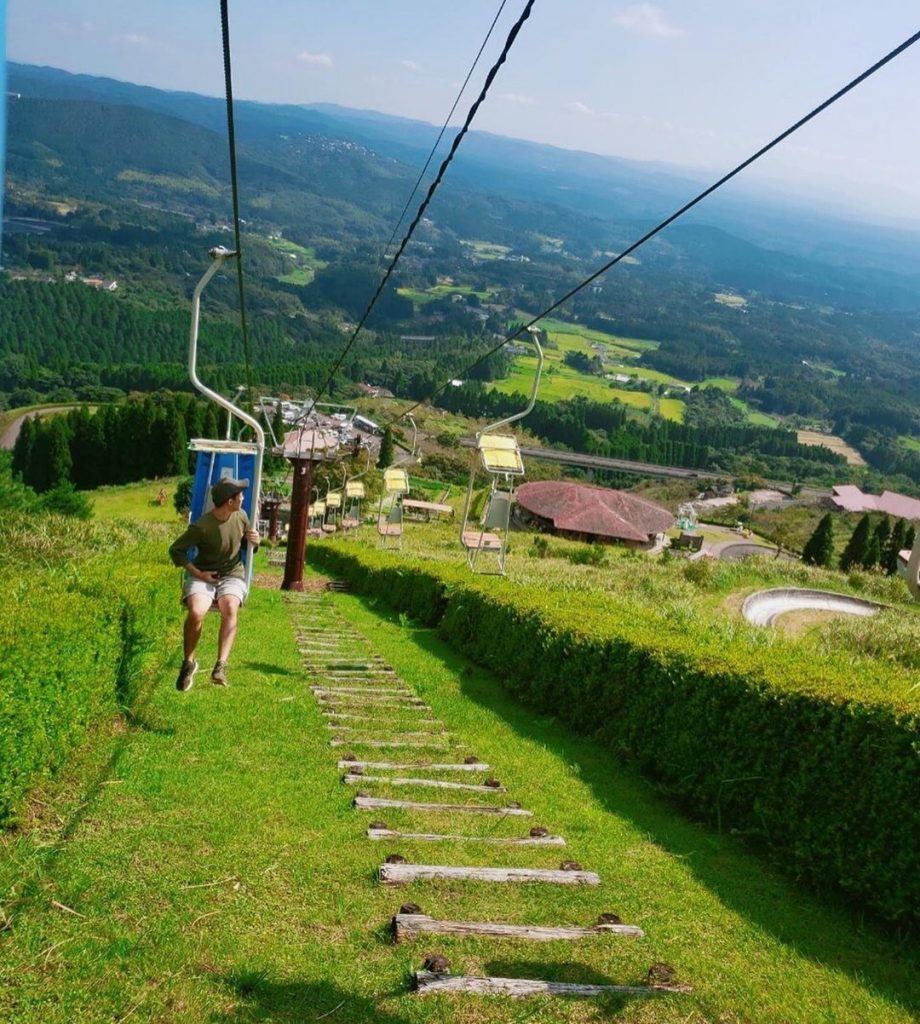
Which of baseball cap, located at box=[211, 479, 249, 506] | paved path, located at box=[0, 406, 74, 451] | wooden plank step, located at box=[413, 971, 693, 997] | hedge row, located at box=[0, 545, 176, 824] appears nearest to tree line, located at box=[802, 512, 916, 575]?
baseball cap, located at box=[211, 479, 249, 506]

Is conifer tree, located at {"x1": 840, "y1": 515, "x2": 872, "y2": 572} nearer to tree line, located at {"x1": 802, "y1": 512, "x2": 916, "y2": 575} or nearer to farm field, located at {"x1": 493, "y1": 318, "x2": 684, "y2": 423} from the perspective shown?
tree line, located at {"x1": 802, "y1": 512, "x2": 916, "y2": 575}

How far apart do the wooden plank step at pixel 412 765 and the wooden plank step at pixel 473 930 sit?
1992mm

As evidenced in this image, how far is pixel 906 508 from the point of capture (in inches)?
3487

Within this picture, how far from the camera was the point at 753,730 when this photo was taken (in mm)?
6367

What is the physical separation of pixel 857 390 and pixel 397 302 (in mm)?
95266

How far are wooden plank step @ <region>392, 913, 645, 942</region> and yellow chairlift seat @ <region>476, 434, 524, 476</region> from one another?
25.1ft

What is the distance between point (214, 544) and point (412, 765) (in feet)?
7.04

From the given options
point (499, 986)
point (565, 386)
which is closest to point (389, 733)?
point (499, 986)

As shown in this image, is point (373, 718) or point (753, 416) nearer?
point (373, 718)

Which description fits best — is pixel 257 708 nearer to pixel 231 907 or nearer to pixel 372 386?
pixel 231 907

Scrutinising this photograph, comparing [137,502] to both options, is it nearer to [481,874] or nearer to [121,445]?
[121,445]

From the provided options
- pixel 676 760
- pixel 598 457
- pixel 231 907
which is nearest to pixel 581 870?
pixel 231 907

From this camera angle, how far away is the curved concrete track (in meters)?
20.1

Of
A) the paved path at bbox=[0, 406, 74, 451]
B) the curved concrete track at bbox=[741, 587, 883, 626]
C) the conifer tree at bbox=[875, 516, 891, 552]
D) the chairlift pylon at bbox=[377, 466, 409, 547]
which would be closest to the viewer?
the curved concrete track at bbox=[741, 587, 883, 626]
